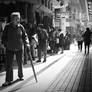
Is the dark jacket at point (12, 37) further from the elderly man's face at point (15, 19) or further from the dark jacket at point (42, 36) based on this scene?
the dark jacket at point (42, 36)

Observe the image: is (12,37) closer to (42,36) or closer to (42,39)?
(42,36)

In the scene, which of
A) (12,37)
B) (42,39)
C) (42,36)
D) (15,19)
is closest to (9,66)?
(12,37)

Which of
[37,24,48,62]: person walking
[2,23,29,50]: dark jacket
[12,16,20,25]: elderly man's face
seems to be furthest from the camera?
[37,24,48,62]: person walking

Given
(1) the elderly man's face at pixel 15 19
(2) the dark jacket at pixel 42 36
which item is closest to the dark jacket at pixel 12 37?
(1) the elderly man's face at pixel 15 19

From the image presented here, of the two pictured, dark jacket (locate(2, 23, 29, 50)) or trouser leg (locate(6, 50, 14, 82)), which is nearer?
trouser leg (locate(6, 50, 14, 82))

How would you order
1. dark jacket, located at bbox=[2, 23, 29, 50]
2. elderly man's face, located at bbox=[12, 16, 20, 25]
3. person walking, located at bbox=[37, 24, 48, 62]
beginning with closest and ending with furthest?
elderly man's face, located at bbox=[12, 16, 20, 25], dark jacket, located at bbox=[2, 23, 29, 50], person walking, located at bbox=[37, 24, 48, 62]

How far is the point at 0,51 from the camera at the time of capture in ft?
44.9

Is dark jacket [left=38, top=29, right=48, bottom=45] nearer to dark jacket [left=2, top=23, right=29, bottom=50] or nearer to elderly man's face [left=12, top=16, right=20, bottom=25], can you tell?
dark jacket [left=2, top=23, right=29, bottom=50]

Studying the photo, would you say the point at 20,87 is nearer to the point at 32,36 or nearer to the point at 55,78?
the point at 55,78

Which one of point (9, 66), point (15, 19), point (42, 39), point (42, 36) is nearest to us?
point (15, 19)

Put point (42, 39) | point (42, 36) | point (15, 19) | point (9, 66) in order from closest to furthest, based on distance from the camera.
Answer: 1. point (15, 19)
2. point (9, 66)
3. point (42, 36)
4. point (42, 39)

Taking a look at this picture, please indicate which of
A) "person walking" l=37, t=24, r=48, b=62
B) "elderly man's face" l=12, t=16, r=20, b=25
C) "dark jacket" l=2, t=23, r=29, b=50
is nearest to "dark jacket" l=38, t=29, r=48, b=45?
"person walking" l=37, t=24, r=48, b=62

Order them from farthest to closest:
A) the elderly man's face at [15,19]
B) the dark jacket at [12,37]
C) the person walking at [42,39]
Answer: the person walking at [42,39] < the dark jacket at [12,37] < the elderly man's face at [15,19]

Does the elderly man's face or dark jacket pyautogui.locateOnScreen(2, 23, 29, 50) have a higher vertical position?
the elderly man's face
